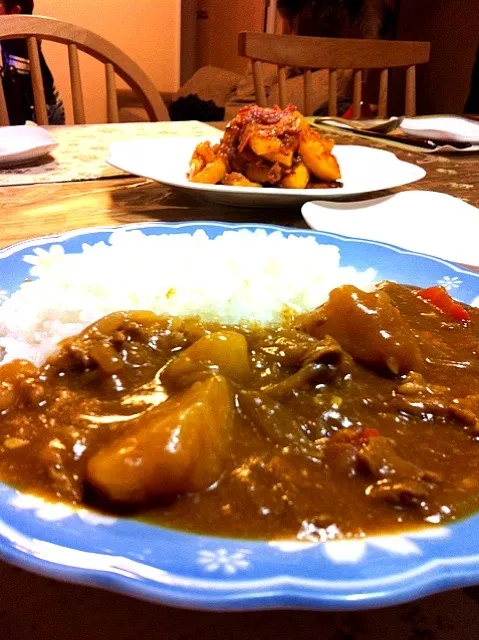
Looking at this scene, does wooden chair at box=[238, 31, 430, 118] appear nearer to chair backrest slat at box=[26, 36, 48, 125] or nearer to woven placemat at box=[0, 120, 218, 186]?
woven placemat at box=[0, 120, 218, 186]

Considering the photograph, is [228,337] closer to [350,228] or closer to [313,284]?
[313,284]

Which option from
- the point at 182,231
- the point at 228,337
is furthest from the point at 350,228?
the point at 228,337

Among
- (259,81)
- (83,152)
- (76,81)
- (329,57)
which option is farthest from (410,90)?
(83,152)

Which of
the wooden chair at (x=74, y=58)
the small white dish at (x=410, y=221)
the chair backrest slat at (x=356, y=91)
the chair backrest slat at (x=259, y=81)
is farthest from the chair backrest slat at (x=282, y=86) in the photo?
the small white dish at (x=410, y=221)

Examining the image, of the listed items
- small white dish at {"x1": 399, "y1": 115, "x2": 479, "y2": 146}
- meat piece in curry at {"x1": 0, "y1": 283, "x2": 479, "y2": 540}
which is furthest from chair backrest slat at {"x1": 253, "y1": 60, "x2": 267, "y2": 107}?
meat piece in curry at {"x1": 0, "y1": 283, "x2": 479, "y2": 540}

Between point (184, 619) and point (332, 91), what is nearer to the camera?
point (184, 619)

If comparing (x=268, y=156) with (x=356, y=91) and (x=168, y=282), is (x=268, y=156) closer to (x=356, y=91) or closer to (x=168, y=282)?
(x=168, y=282)

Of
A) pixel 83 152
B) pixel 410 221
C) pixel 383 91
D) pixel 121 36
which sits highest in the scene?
pixel 121 36
